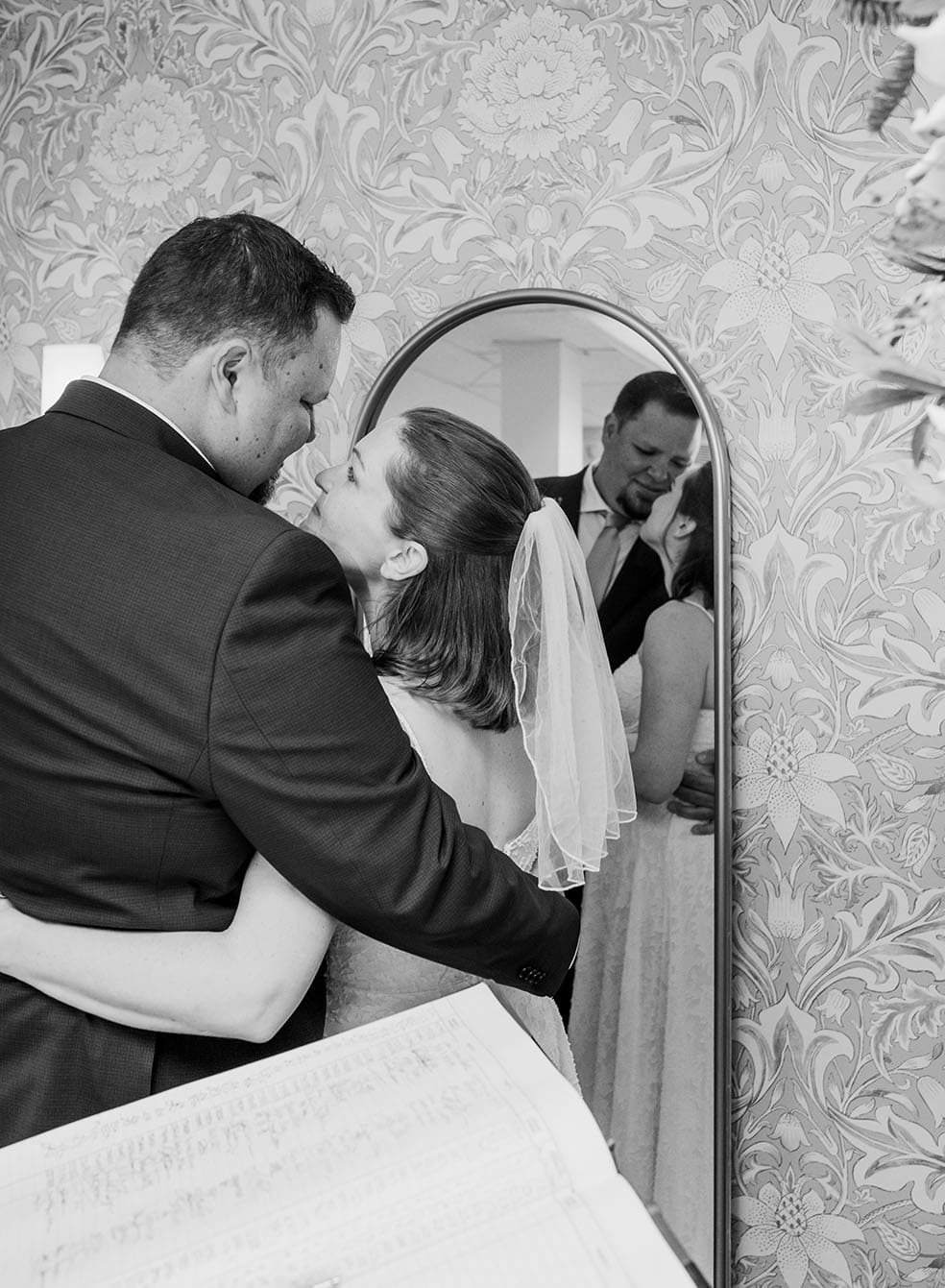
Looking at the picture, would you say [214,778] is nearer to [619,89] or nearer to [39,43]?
[619,89]

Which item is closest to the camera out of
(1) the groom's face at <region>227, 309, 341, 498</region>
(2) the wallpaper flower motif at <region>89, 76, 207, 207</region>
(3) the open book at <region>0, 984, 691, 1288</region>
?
(3) the open book at <region>0, 984, 691, 1288</region>

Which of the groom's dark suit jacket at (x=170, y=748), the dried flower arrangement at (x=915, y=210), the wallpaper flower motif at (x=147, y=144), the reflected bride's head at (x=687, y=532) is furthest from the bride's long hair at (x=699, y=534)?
the dried flower arrangement at (x=915, y=210)

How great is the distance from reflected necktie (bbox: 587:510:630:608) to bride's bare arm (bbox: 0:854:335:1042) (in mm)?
883

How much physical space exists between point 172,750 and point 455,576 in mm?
582

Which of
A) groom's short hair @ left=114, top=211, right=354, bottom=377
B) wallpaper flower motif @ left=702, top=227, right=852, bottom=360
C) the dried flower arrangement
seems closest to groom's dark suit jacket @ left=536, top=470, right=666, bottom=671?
wallpaper flower motif @ left=702, top=227, right=852, bottom=360

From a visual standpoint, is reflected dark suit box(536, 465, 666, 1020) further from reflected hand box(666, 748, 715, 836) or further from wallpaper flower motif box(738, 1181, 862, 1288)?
wallpaper flower motif box(738, 1181, 862, 1288)

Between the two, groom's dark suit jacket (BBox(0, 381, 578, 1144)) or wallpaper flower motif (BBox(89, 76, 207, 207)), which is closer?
groom's dark suit jacket (BBox(0, 381, 578, 1144))

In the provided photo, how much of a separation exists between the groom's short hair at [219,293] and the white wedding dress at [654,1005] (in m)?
0.80

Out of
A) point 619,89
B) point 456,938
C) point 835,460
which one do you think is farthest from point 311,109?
point 456,938

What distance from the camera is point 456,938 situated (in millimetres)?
1220

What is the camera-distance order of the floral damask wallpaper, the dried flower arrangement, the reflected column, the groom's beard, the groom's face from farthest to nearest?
the reflected column, the floral damask wallpaper, the groom's beard, the groom's face, the dried flower arrangement

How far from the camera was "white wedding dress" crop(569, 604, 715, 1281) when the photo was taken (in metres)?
1.87

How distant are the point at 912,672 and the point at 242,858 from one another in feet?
3.54

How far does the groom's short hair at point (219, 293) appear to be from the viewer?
1359mm
